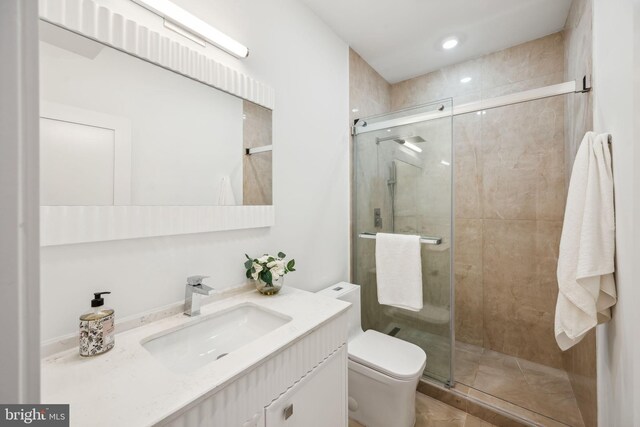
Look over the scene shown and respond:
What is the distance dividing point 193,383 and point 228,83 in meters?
1.13

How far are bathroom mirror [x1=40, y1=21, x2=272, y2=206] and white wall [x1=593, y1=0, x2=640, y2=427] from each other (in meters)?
1.39

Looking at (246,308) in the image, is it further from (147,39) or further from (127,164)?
(147,39)

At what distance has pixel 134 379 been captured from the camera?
658 millimetres

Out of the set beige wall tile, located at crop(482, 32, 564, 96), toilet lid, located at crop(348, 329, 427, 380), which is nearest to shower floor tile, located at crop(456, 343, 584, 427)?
toilet lid, located at crop(348, 329, 427, 380)

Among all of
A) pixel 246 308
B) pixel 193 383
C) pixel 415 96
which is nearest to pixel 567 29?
pixel 415 96

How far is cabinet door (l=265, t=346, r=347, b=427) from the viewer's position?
0.85 meters

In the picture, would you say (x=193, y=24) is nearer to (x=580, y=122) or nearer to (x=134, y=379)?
(x=134, y=379)

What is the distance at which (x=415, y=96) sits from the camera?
2.52 meters

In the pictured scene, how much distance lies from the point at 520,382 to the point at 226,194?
89.1 inches

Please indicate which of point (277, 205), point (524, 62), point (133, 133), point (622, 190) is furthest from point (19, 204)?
point (524, 62)

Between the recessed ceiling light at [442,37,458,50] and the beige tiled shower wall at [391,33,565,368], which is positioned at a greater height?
the recessed ceiling light at [442,37,458,50]

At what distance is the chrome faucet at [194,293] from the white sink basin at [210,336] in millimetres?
46

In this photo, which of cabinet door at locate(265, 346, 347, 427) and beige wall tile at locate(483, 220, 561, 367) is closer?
cabinet door at locate(265, 346, 347, 427)

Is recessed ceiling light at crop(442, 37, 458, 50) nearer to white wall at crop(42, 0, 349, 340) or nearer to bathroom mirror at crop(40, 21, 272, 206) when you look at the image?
white wall at crop(42, 0, 349, 340)
